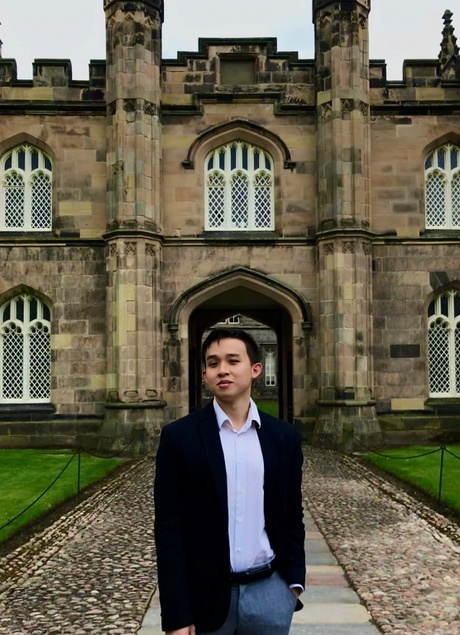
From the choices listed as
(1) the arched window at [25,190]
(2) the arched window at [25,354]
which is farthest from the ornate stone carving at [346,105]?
(2) the arched window at [25,354]

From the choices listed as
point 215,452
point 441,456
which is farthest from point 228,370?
point 441,456

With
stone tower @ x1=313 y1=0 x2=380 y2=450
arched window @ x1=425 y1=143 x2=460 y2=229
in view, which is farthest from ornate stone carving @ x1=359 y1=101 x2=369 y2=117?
arched window @ x1=425 y1=143 x2=460 y2=229

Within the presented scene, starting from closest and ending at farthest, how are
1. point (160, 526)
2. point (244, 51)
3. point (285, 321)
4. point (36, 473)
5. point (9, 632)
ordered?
point (160, 526)
point (9, 632)
point (36, 473)
point (244, 51)
point (285, 321)

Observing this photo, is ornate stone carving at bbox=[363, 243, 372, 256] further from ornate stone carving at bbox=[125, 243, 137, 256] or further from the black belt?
the black belt

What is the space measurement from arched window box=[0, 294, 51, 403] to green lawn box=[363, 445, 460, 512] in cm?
747

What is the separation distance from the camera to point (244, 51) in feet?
54.7

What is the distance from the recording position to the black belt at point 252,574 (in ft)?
8.63

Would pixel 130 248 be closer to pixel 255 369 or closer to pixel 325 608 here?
pixel 325 608

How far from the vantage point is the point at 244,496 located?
265cm

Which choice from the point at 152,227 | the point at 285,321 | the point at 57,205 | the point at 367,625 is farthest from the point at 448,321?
the point at 367,625

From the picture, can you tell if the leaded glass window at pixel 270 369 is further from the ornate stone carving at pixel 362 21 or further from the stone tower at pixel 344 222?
the ornate stone carving at pixel 362 21

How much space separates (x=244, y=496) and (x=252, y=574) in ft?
0.93

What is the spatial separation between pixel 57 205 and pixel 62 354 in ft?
11.1

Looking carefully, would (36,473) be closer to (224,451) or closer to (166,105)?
(166,105)
